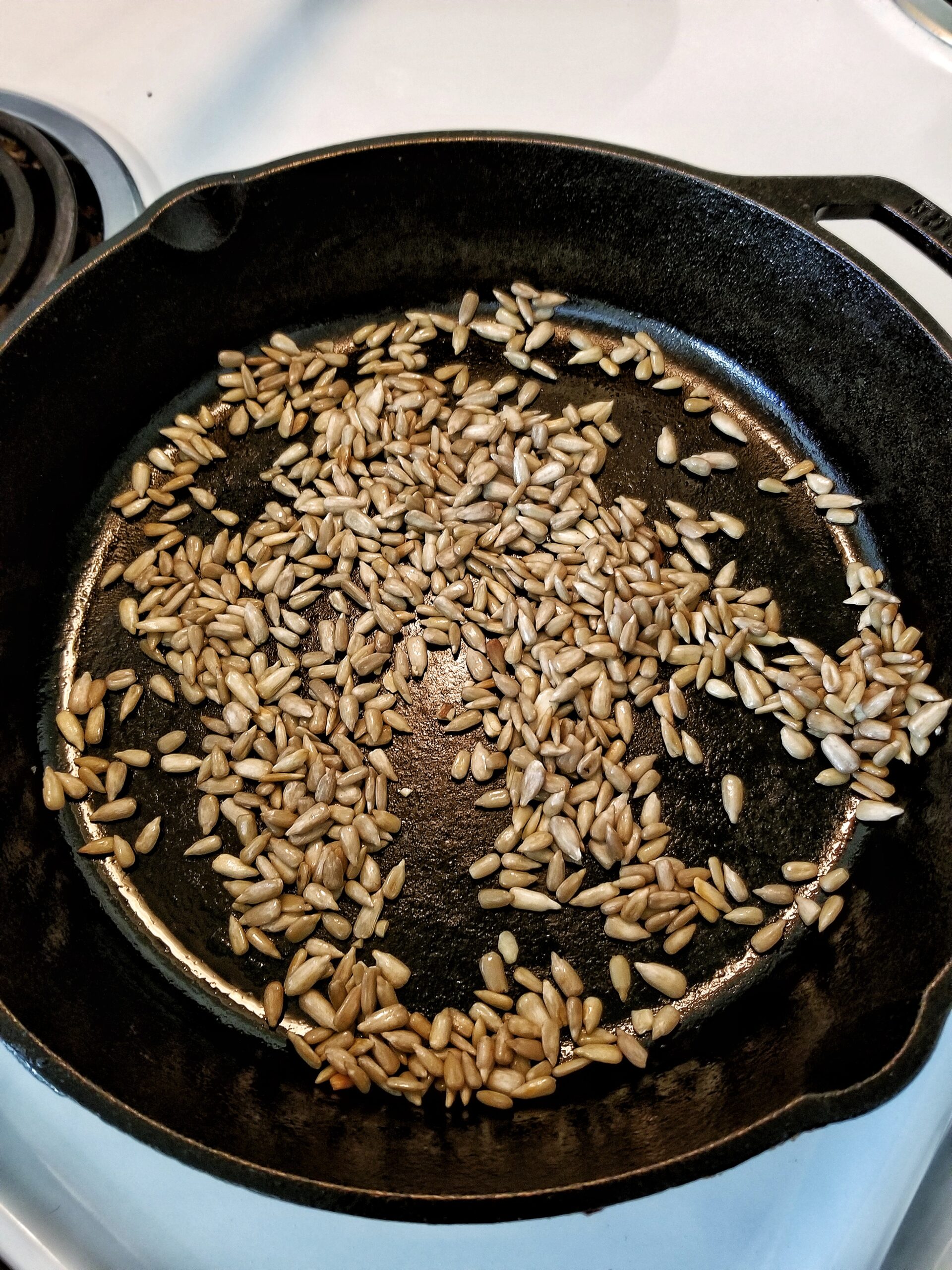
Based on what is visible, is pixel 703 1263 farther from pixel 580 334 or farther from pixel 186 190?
pixel 186 190

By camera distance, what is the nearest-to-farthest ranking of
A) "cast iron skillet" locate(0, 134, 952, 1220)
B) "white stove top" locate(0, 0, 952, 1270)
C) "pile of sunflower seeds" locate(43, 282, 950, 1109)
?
"cast iron skillet" locate(0, 134, 952, 1220), "pile of sunflower seeds" locate(43, 282, 950, 1109), "white stove top" locate(0, 0, 952, 1270)

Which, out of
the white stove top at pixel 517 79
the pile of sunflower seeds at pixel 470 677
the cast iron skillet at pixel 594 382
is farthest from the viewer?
the white stove top at pixel 517 79

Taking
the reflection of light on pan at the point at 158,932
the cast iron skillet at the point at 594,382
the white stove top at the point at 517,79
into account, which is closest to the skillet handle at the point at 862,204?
the cast iron skillet at the point at 594,382

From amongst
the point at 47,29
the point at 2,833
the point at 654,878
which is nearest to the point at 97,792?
the point at 2,833

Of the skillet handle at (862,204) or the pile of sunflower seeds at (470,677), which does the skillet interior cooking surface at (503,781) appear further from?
the skillet handle at (862,204)

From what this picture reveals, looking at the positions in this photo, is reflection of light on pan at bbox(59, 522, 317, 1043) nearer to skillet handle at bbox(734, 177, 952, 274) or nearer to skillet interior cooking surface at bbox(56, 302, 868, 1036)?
skillet interior cooking surface at bbox(56, 302, 868, 1036)

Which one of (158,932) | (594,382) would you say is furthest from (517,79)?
(158,932)

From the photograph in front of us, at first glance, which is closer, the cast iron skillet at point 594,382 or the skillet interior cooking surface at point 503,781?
the cast iron skillet at point 594,382

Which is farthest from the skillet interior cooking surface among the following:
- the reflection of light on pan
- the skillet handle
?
the skillet handle

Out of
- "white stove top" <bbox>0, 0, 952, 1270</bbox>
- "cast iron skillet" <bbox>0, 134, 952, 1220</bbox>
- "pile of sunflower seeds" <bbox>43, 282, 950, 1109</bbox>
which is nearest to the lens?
"cast iron skillet" <bbox>0, 134, 952, 1220</bbox>
